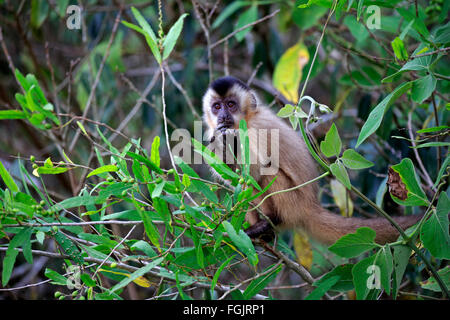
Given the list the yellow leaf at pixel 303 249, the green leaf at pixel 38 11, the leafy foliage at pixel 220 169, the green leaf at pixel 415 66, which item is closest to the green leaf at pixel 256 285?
the leafy foliage at pixel 220 169

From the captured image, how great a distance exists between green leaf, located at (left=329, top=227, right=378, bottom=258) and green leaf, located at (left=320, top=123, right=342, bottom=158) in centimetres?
48

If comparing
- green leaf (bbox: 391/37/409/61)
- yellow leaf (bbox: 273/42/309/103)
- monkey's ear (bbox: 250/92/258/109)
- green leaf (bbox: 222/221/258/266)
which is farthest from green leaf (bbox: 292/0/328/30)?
green leaf (bbox: 222/221/258/266)

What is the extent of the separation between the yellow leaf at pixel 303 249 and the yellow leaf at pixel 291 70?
63.3 inches

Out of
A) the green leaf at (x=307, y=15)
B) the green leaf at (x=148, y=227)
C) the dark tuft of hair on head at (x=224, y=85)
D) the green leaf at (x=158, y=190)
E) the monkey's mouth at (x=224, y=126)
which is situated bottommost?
the green leaf at (x=148, y=227)

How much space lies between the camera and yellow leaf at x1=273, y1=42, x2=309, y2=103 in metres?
4.99

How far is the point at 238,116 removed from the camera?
4.46 m

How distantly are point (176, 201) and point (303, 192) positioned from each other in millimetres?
1755

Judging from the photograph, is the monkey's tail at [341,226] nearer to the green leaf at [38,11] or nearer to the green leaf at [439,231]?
the green leaf at [439,231]

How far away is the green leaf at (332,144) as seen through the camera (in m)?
2.38

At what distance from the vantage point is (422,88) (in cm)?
274

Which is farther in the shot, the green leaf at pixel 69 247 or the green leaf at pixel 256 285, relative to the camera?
the green leaf at pixel 256 285

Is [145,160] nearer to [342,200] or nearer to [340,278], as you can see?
[340,278]

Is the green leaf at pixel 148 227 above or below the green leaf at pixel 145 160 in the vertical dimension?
below

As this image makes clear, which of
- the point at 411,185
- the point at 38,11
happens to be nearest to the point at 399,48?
the point at 411,185
